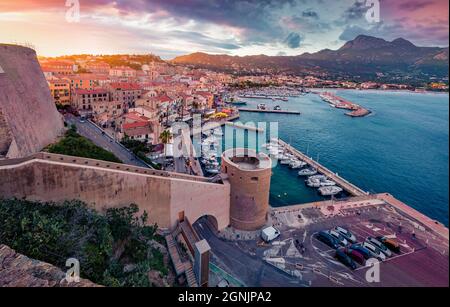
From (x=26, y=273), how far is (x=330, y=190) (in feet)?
47.5

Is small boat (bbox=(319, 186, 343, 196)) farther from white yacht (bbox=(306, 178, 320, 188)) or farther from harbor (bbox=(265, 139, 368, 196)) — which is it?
white yacht (bbox=(306, 178, 320, 188))

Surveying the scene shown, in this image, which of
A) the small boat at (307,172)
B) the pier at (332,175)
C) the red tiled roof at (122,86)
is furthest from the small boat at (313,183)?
the red tiled roof at (122,86)

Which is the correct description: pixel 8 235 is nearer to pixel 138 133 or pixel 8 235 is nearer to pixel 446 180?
pixel 446 180

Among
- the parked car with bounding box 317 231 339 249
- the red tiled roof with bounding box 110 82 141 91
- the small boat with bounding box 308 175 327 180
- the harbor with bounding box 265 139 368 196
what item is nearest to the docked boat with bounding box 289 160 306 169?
the harbor with bounding box 265 139 368 196

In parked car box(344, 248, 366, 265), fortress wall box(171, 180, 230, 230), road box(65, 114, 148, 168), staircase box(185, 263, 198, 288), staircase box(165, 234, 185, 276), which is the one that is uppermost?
road box(65, 114, 148, 168)

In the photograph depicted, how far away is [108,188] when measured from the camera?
6.56 metres

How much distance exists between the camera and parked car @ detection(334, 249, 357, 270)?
787 cm

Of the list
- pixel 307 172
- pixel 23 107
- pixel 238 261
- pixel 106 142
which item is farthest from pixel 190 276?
pixel 307 172

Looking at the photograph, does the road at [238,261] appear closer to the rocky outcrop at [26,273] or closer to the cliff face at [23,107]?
the rocky outcrop at [26,273]

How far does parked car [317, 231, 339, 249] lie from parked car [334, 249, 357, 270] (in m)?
0.55

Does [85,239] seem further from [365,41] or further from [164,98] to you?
[164,98]

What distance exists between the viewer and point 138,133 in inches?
720

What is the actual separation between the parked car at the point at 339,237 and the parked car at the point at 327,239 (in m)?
0.18
